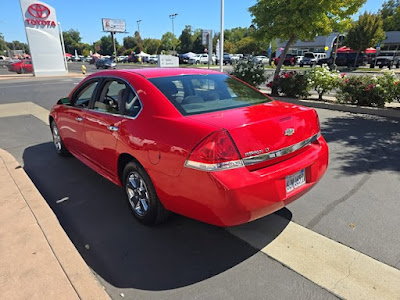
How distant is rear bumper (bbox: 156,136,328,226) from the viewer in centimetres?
221

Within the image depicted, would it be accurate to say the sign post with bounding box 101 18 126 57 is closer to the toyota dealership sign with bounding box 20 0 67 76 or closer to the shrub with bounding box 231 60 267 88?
the toyota dealership sign with bounding box 20 0 67 76

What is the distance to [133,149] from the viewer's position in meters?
2.87

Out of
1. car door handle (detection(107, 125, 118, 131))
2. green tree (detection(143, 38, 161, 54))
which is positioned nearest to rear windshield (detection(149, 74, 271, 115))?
car door handle (detection(107, 125, 118, 131))

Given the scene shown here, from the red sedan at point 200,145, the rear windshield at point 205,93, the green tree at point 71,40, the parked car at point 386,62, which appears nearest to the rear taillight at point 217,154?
the red sedan at point 200,145

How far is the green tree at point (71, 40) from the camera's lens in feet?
421

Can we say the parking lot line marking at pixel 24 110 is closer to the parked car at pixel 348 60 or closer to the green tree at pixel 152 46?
the parked car at pixel 348 60

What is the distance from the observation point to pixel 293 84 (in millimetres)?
10281

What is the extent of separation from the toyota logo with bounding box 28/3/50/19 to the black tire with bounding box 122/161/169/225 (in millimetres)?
26981

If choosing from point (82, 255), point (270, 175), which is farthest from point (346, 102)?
point (82, 255)

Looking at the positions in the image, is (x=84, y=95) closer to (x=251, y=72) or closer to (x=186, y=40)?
(x=251, y=72)

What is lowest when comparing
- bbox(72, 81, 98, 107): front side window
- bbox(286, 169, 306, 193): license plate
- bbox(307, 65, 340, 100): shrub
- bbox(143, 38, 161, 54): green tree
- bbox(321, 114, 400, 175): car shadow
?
bbox(321, 114, 400, 175): car shadow

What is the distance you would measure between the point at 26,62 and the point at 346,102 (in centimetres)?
3314

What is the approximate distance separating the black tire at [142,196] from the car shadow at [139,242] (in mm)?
137

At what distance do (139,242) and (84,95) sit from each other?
253 centimetres
